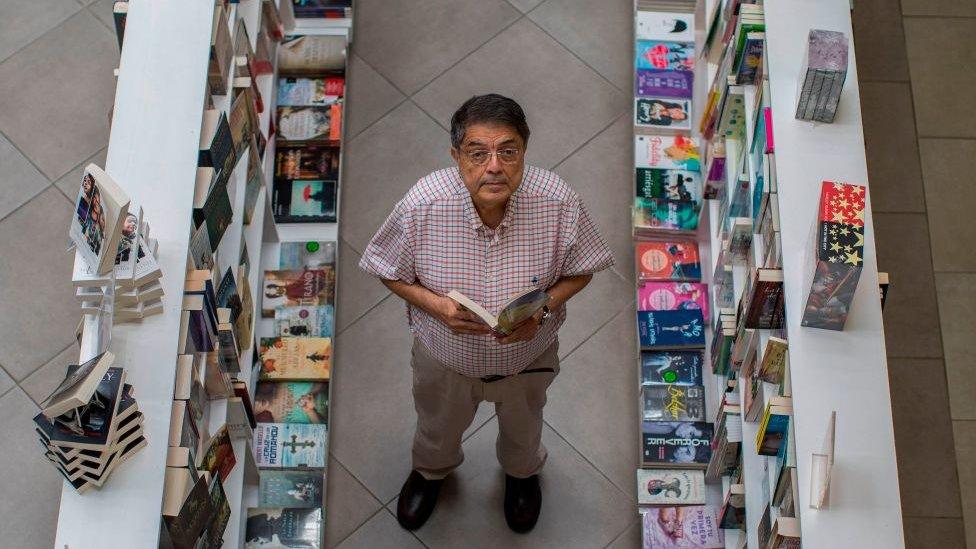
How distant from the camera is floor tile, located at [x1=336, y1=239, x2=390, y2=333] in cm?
529

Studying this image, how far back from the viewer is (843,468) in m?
3.31

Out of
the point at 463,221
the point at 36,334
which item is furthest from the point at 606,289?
the point at 36,334

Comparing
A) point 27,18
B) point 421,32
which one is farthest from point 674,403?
point 27,18

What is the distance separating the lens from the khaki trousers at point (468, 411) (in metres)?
3.89

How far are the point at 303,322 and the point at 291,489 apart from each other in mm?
802

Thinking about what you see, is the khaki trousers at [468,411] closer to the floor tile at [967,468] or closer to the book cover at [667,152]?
the book cover at [667,152]

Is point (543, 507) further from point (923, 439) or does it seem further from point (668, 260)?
point (923, 439)

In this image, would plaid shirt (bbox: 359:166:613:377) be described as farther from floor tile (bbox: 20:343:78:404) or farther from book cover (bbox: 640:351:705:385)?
floor tile (bbox: 20:343:78:404)

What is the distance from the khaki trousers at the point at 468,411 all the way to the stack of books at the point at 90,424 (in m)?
1.07

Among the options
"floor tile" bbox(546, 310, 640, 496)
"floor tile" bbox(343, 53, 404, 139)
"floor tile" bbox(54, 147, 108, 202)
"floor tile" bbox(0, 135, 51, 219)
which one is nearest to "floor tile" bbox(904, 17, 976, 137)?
"floor tile" bbox(546, 310, 640, 496)

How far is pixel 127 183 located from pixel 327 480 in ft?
5.66

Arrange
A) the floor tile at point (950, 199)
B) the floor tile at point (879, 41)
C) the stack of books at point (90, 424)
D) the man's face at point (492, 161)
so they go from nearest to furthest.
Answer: the stack of books at point (90, 424) < the man's face at point (492, 161) < the floor tile at point (950, 199) < the floor tile at point (879, 41)

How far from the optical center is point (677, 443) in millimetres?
4816

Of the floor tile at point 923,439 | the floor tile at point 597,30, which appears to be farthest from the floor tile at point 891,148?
the floor tile at point 597,30
